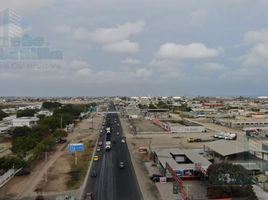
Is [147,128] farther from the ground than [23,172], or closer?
farther from the ground

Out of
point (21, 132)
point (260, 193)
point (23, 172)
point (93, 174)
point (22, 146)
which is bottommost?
point (23, 172)

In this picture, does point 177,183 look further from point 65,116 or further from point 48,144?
point 65,116

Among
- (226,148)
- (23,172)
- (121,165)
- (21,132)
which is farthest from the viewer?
(21,132)

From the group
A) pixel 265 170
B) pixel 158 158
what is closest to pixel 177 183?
pixel 158 158

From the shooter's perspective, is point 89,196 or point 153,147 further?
point 153,147

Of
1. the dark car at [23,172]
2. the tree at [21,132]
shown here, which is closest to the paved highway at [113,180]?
the dark car at [23,172]

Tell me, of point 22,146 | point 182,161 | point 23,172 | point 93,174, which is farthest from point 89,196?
point 22,146

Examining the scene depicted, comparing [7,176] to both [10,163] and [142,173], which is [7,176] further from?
[142,173]

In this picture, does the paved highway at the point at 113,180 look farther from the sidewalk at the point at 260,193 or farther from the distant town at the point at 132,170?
the sidewalk at the point at 260,193
